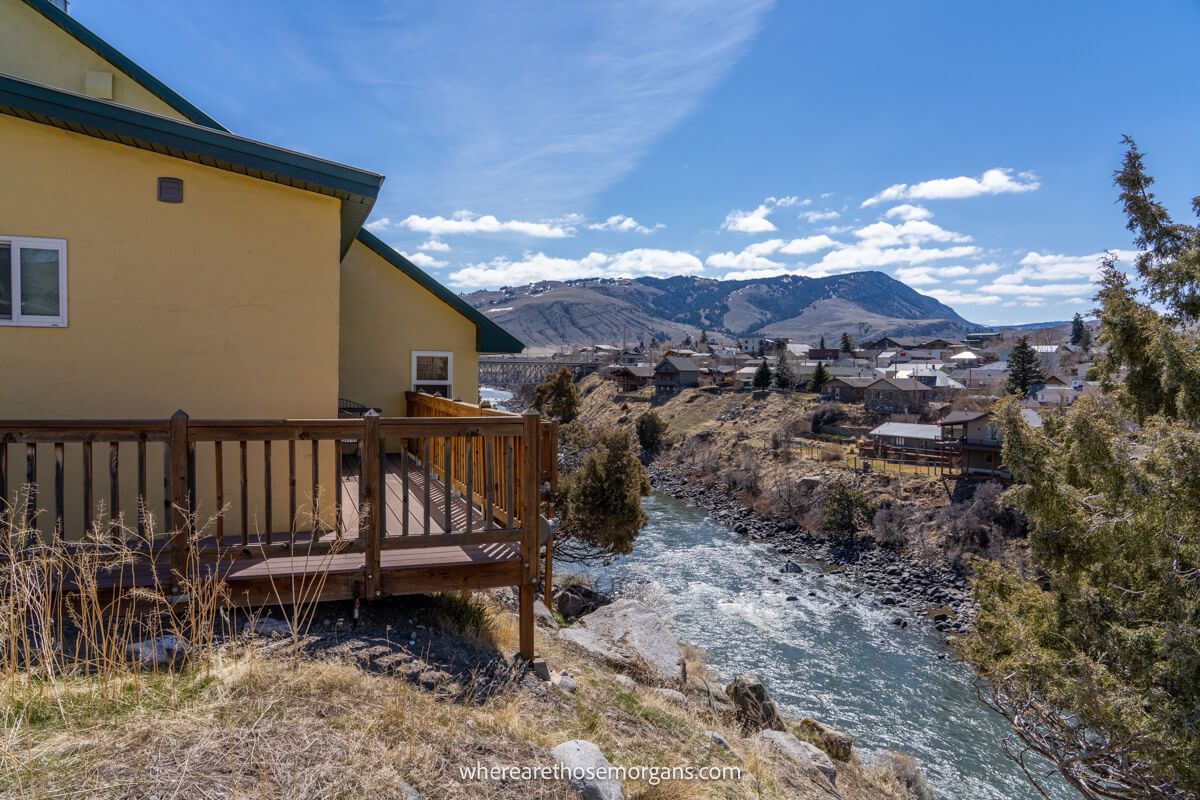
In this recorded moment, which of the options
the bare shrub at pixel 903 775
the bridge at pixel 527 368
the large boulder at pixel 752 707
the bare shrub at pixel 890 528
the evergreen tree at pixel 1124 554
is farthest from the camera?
the bridge at pixel 527 368

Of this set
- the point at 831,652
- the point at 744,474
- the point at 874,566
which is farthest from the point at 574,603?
the point at 744,474

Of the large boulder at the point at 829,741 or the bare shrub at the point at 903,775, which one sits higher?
the large boulder at the point at 829,741

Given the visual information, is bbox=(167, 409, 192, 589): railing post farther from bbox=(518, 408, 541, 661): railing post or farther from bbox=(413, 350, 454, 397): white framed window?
bbox=(413, 350, 454, 397): white framed window

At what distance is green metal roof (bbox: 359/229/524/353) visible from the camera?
10.9m

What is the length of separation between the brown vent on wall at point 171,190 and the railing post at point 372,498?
3078 mm

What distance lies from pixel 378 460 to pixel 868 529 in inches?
1219

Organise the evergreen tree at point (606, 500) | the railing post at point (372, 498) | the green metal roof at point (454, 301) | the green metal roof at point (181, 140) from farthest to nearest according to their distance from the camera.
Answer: the evergreen tree at point (606, 500) → the green metal roof at point (454, 301) → the green metal roof at point (181, 140) → the railing post at point (372, 498)

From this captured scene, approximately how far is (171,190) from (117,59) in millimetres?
5094

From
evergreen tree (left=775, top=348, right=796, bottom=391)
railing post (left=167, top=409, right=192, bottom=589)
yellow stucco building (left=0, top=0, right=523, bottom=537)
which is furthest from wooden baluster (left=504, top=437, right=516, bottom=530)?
evergreen tree (left=775, top=348, right=796, bottom=391)

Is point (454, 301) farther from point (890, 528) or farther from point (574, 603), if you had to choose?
point (890, 528)

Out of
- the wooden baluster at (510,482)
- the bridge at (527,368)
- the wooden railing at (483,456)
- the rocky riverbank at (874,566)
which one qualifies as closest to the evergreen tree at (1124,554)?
the wooden railing at (483,456)

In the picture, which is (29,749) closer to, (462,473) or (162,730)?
(162,730)

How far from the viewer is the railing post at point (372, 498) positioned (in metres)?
5.04

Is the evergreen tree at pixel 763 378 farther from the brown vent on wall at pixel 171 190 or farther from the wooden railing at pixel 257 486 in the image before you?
the brown vent on wall at pixel 171 190
